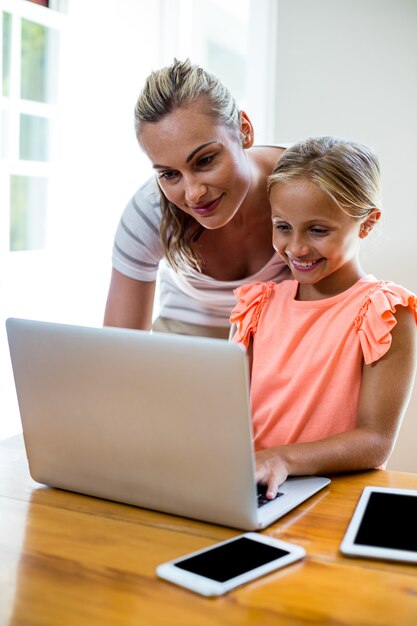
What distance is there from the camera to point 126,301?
2160 millimetres

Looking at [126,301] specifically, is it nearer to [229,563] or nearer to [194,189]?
[194,189]

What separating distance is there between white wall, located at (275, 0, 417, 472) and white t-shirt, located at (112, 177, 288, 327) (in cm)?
121

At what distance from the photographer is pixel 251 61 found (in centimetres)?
340

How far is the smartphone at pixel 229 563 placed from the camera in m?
0.92

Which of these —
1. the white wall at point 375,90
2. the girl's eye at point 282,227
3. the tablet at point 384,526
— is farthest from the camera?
the white wall at point 375,90

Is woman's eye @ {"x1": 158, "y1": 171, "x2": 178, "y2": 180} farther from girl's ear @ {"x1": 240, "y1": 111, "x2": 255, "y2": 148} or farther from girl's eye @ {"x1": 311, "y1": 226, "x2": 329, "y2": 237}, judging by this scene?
girl's eye @ {"x1": 311, "y1": 226, "x2": 329, "y2": 237}

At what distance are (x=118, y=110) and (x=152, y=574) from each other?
3248 millimetres

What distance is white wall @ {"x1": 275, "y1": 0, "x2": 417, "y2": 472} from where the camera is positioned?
10.4ft

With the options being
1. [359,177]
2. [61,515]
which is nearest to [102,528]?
[61,515]

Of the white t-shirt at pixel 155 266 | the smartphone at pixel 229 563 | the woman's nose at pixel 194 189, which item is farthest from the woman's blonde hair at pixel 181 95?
the smartphone at pixel 229 563

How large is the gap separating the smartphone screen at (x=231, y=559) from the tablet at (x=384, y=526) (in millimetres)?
99

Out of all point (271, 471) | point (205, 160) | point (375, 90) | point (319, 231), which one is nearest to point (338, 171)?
point (319, 231)

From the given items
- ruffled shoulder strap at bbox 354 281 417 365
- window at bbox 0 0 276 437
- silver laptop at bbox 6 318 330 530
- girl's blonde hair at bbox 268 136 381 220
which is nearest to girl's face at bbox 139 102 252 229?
girl's blonde hair at bbox 268 136 381 220

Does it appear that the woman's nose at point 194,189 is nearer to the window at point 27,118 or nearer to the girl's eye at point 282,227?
the girl's eye at point 282,227
